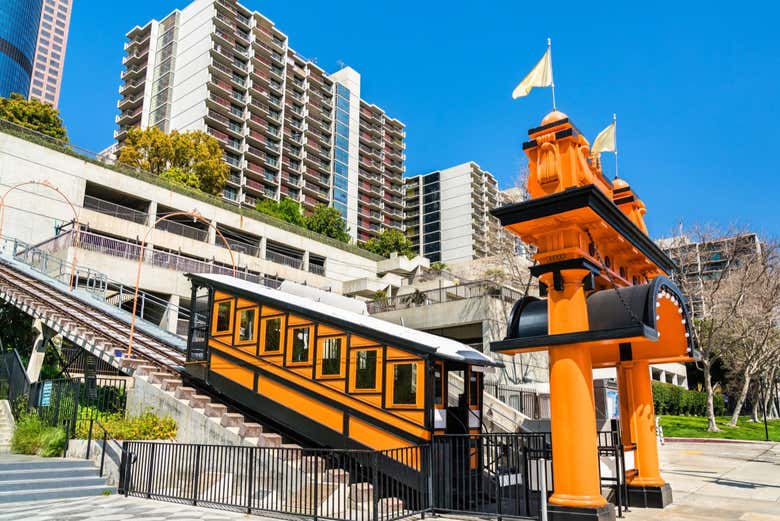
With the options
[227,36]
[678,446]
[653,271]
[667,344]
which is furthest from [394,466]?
[227,36]

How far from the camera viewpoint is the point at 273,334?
14070mm

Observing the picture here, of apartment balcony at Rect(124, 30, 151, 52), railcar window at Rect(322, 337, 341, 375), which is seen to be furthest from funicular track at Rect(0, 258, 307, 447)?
apartment balcony at Rect(124, 30, 151, 52)

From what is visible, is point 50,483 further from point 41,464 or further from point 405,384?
point 405,384

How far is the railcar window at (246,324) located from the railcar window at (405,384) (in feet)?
15.8

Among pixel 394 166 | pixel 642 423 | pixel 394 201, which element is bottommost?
pixel 642 423

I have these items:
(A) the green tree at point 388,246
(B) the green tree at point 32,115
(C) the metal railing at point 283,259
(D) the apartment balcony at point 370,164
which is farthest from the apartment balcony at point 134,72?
(C) the metal railing at point 283,259

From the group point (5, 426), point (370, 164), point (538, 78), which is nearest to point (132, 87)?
point (370, 164)

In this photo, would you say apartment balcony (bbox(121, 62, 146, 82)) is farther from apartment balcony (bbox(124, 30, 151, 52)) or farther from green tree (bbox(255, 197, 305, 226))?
green tree (bbox(255, 197, 305, 226))

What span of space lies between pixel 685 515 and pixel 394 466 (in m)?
5.03

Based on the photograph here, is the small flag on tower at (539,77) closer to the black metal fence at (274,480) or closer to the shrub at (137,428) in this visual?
the black metal fence at (274,480)

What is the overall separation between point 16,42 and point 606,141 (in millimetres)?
179442

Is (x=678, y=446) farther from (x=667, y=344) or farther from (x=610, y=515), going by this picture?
(x=610, y=515)

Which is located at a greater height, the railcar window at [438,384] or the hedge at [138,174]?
the hedge at [138,174]

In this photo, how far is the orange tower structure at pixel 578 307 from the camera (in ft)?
28.8
